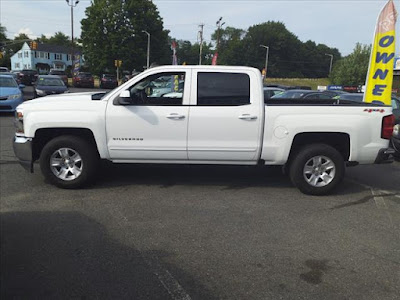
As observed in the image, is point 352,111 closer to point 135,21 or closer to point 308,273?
point 308,273

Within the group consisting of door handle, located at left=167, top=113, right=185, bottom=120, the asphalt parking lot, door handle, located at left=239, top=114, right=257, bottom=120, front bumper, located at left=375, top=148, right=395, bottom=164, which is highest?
door handle, located at left=239, top=114, right=257, bottom=120

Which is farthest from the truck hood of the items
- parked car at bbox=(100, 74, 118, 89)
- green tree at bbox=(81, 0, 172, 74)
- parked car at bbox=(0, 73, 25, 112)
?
green tree at bbox=(81, 0, 172, 74)

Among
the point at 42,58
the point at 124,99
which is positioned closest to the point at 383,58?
the point at 124,99

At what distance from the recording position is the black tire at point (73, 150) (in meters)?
5.68

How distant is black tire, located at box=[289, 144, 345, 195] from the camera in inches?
228

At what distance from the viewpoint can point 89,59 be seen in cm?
6016

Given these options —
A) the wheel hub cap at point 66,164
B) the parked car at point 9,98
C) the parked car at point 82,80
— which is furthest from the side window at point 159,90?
the parked car at point 82,80

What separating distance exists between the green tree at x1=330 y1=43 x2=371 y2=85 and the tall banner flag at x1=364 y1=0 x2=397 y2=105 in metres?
55.7

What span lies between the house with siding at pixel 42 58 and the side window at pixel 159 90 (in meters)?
92.3

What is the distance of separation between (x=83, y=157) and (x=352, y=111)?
13.4 ft

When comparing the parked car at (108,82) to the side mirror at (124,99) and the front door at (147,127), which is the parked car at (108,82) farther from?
the side mirror at (124,99)

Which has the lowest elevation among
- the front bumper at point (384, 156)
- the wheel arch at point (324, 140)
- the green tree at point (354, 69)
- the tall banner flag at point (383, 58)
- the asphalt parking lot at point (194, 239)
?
the asphalt parking lot at point (194, 239)

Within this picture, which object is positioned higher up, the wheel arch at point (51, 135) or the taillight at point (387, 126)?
the taillight at point (387, 126)

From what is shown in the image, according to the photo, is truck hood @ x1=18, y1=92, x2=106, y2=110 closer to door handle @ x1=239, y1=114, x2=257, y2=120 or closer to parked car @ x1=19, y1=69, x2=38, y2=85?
door handle @ x1=239, y1=114, x2=257, y2=120
